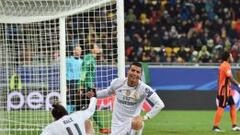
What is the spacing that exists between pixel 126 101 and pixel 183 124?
29.0 ft

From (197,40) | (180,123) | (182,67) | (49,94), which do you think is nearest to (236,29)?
(197,40)

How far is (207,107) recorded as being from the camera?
26.3m

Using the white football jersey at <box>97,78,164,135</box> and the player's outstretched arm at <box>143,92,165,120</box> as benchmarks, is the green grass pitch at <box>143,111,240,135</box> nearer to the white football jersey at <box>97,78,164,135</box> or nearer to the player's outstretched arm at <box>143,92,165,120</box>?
the white football jersey at <box>97,78,164,135</box>

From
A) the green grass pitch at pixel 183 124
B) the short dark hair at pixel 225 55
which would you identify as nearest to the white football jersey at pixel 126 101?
the green grass pitch at pixel 183 124

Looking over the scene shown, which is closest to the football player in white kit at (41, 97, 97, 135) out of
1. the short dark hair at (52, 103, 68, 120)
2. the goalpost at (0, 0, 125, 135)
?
the short dark hair at (52, 103, 68, 120)

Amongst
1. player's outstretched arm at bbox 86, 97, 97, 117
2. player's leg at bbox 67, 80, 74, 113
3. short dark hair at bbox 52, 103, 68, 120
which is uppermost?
short dark hair at bbox 52, 103, 68, 120

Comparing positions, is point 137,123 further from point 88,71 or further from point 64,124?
point 88,71

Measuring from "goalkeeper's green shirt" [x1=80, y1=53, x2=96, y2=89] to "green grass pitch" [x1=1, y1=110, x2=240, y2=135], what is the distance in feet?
4.92

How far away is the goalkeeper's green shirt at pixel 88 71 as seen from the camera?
15.9 meters

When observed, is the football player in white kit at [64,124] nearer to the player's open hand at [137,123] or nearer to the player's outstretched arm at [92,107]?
the player's outstretched arm at [92,107]

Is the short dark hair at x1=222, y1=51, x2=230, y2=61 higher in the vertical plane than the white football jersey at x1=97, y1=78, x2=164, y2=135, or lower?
higher

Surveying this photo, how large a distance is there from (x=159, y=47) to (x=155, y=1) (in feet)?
16.3

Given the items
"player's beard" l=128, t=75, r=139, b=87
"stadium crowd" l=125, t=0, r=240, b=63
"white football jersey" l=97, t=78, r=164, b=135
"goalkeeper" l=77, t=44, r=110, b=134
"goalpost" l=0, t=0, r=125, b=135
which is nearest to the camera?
"player's beard" l=128, t=75, r=139, b=87

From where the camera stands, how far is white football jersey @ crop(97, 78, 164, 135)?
1084 centimetres
